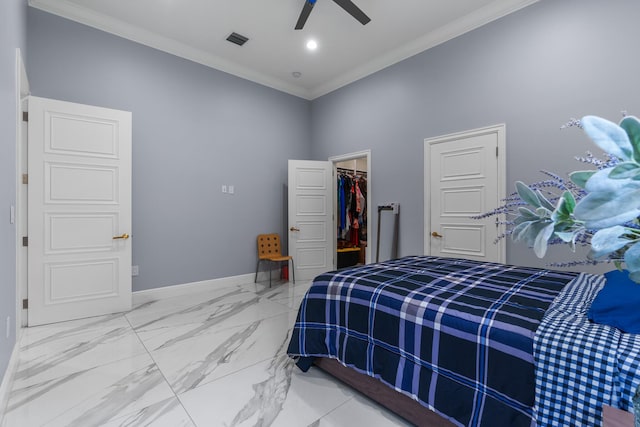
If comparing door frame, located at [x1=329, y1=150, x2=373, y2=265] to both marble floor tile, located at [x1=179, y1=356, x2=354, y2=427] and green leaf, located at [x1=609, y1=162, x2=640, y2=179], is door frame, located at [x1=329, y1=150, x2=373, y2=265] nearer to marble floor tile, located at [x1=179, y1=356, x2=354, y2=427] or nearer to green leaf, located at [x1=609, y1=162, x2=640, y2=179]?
marble floor tile, located at [x1=179, y1=356, x2=354, y2=427]

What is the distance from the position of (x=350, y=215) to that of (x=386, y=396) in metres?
3.90

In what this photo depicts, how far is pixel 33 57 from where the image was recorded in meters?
3.11

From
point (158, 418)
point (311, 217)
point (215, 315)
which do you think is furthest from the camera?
point (311, 217)

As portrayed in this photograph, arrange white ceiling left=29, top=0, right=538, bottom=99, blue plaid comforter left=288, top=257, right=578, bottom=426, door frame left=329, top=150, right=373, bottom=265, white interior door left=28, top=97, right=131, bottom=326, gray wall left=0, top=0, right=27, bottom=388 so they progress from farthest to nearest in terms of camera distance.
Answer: door frame left=329, top=150, right=373, bottom=265 < white ceiling left=29, top=0, right=538, bottom=99 < white interior door left=28, top=97, right=131, bottom=326 < gray wall left=0, top=0, right=27, bottom=388 < blue plaid comforter left=288, top=257, right=578, bottom=426

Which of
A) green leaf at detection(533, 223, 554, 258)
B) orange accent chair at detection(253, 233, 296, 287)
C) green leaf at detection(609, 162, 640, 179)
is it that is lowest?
orange accent chair at detection(253, 233, 296, 287)

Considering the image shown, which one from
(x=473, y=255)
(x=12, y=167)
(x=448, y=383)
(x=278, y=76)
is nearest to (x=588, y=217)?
(x=448, y=383)

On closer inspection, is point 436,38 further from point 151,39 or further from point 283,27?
point 151,39

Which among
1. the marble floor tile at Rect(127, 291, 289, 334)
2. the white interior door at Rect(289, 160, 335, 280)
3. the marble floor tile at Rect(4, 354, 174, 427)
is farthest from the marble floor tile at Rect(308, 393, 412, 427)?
the white interior door at Rect(289, 160, 335, 280)

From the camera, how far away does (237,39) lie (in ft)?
12.7

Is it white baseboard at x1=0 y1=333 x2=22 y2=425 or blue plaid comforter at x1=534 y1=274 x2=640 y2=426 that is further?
white baseboard at x1=0 y1=333 x2=22 y2=425

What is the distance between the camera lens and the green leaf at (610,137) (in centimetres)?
34

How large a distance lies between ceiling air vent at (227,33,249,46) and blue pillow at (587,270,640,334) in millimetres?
4186

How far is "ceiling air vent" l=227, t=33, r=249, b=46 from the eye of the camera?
379 centimetres

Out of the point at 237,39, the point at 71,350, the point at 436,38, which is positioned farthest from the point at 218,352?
the point at 436,38
